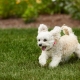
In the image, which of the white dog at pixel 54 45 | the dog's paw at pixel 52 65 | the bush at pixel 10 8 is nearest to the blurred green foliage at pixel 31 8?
the bush at pixel 10 8

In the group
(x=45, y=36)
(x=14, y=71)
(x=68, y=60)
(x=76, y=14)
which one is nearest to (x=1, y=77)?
(x=14, y=71)

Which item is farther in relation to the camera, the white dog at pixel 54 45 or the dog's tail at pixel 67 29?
the dog's tail at pixel 67 29

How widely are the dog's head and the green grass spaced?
1.23ft

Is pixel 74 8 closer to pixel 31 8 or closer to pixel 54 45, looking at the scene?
pixel 31 8

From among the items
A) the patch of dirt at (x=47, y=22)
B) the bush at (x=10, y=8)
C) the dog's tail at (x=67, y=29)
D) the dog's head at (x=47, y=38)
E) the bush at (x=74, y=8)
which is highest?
the dog's head at (x=47, y=38)

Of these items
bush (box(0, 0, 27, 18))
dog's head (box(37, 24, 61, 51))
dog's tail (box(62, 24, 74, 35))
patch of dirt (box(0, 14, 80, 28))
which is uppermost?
dog's head (box(37, 24, 61, 51))

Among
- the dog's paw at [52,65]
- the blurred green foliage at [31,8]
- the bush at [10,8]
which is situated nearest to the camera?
the dog's paw at [52,65]

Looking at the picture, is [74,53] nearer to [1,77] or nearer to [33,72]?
[33,72]

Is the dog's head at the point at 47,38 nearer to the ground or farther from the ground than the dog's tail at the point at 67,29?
farther from the ground

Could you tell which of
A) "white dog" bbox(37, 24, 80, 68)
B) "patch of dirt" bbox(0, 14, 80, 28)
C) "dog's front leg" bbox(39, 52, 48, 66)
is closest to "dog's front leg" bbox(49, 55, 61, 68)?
"white dog" bbox(37, 24, 80, 68)

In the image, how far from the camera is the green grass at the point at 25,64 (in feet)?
19.5

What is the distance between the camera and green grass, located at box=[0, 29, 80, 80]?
594cm

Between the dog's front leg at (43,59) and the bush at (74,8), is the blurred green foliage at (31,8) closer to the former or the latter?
the bush at (74,8)

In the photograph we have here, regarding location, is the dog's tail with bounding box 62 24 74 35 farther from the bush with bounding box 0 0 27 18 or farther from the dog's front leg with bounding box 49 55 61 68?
the bush with bounding box 0 0 27 18
